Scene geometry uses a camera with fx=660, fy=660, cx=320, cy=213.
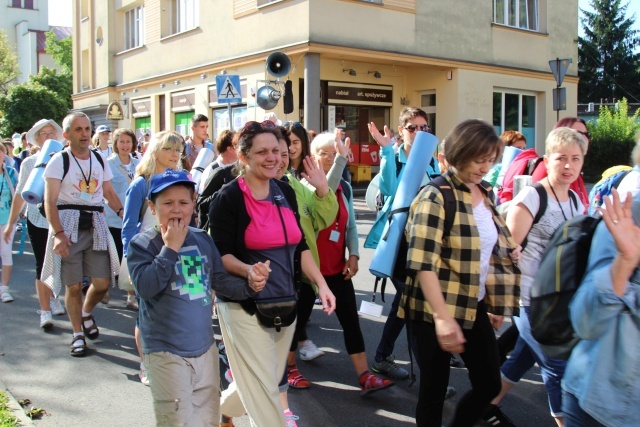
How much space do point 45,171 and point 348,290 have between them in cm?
290

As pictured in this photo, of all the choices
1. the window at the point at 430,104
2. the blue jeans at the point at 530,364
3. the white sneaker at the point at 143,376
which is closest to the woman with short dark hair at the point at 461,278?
the blue jeans at the point at 530,364

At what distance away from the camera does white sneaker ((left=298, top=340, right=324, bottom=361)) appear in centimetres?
577

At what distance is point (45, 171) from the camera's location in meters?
5.78

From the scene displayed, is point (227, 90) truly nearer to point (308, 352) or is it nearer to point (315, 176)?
point (308, 352)

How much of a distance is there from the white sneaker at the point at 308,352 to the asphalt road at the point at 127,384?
0.17ft

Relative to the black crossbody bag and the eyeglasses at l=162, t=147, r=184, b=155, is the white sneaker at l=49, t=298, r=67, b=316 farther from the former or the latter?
the black crossbody bag

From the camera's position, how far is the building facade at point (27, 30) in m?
65.1

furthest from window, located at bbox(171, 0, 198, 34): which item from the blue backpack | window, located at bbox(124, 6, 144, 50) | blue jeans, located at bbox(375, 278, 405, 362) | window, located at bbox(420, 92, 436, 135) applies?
the blue backpack

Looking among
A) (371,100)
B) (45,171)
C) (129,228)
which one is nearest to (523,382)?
(129,228)

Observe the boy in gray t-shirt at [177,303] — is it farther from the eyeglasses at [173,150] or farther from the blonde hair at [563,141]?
the eyeglasses at [173,150]

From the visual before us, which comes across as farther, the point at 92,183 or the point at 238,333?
the point at 92,183

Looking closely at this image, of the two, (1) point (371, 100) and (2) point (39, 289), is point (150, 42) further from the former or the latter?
(2) point (39, 289)

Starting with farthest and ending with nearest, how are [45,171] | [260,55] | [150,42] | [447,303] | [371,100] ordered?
[150,42]
[371,100]
[260,55]
[45,171]
[447,303]

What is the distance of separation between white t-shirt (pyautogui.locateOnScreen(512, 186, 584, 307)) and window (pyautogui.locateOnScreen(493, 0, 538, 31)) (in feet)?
69.9
